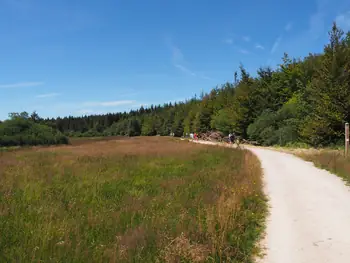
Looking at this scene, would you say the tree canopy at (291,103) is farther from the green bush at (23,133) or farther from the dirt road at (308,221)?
the green bush at (23,133)

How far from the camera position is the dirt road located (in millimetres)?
4258

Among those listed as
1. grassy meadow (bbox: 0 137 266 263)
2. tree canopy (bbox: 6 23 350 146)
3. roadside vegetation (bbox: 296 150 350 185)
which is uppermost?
tree canopy (bbox: 6 23 350 146)

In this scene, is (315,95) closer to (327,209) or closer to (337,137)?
(337,137)

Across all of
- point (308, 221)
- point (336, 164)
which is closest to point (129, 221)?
point (308, 221)

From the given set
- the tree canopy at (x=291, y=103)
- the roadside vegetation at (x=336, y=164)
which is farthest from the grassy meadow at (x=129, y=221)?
the tree canopy at (x=291, y=103)

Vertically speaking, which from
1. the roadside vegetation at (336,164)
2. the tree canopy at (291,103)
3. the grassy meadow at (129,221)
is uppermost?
the tree canopy at (291,103)

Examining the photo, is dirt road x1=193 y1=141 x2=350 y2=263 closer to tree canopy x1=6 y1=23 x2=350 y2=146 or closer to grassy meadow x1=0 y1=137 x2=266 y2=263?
grassy meadow x1=0 y1=137 x2=266 y2=263

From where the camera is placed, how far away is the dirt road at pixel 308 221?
14.0 feet

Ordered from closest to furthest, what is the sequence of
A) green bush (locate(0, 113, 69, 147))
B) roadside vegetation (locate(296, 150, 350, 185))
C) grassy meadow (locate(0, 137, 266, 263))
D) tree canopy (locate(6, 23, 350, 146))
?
grassy meadow (locate(0, 137, 266, 263)), roadside vegetation (locate(296, 150, 350, 185)), tree canopy (locate(6, 23, 350, 146)), green bush (locate(0, 113, 69, 147))

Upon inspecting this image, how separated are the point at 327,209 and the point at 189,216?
11.8 feet

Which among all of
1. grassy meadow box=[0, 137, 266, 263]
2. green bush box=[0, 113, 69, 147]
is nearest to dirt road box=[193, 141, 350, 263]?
grassy meadow box=[0, 137, 266, 263]

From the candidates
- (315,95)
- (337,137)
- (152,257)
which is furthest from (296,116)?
(152,257)

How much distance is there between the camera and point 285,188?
884 cm

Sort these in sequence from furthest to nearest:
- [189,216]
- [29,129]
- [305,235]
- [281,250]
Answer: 1. [29,129]
2. [189,216]
3. [305,235]
4. [281,250]
